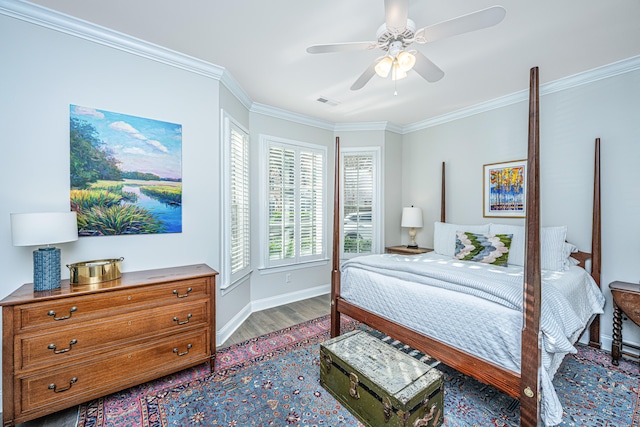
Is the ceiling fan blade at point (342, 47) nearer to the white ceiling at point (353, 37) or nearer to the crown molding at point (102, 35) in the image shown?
the white ceiling at point (353, 37)

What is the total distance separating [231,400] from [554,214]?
12.1ft

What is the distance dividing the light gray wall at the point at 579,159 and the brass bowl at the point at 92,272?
13.2 ft

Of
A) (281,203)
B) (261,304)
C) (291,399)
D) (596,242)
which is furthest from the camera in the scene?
(281,203)

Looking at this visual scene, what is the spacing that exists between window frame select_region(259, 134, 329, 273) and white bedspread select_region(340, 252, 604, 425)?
1.46m

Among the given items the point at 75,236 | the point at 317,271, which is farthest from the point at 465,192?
the point at 75,236

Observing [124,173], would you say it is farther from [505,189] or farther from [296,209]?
[505,189]

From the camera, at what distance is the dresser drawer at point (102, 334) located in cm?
166

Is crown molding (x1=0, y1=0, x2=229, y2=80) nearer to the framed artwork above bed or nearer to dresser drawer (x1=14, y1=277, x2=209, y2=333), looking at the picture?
dresser drawer (x1=14, y1=277, x2=209, y2=333)

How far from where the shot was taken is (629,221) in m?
2.61

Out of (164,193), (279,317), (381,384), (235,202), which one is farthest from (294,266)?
(381,384)

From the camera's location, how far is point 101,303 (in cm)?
185

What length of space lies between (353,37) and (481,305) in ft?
7.25

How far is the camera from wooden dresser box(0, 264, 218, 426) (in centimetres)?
163

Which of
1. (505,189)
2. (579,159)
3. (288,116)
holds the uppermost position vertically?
(288,116)
